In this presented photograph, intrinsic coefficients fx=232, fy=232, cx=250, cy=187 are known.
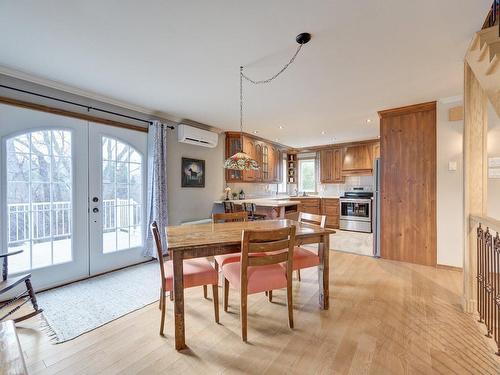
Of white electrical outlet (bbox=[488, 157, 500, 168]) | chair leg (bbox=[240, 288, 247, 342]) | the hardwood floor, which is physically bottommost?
the hardwood floor

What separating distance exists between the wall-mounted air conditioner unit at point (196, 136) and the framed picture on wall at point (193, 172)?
13.3 inches

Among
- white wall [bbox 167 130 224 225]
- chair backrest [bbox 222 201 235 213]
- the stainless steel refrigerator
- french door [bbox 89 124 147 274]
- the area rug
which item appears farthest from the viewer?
chair backrest [bbox 222 201 235 213]

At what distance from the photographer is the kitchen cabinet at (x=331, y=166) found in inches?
252

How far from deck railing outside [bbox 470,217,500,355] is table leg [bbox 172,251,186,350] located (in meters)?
2.19

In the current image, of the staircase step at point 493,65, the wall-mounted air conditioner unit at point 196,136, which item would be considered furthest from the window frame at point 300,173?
the staircase step at point 493,65

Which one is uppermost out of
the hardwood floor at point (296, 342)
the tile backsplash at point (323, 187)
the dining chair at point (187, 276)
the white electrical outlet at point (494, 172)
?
the white electrical outlet at point (494, 172)

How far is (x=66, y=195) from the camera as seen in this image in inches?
111

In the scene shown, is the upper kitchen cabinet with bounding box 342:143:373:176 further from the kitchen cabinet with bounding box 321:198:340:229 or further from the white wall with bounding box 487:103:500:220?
the white wall with bounding box 487:103:500:220

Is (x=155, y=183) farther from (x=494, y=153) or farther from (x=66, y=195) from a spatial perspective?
(x=494, y=153)

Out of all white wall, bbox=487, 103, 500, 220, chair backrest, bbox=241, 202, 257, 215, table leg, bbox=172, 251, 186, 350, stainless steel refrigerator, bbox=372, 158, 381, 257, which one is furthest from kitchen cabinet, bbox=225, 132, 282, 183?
white wall, bbox=487, 103, 500, 220

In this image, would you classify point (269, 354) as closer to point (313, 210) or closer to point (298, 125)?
point (298, 125)

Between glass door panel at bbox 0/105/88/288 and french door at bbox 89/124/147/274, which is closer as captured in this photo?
glass door panel at bbox 0/105/88/288

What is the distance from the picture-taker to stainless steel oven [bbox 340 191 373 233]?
5.58 meters

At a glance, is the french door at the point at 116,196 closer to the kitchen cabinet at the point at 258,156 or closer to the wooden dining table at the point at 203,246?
the wooden dining table at the point at 203,246
